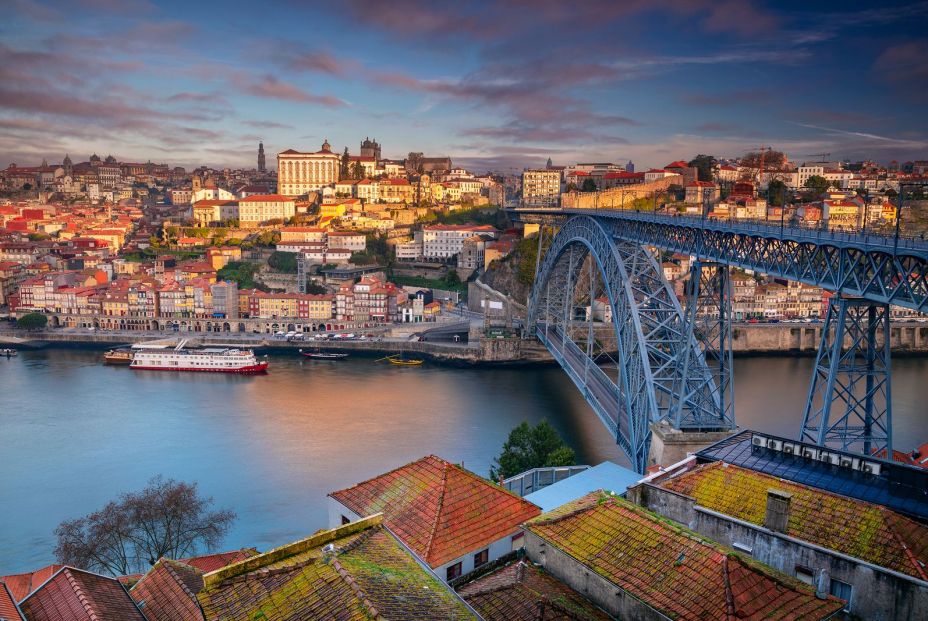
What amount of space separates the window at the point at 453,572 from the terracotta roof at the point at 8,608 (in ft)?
8.20

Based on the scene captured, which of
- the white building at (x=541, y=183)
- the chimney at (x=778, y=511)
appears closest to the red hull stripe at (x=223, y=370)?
the chimney at (x=778, y=511)

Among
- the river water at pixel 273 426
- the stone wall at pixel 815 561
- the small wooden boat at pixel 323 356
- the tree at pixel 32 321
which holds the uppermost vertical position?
the stone wall at pixel 815 561

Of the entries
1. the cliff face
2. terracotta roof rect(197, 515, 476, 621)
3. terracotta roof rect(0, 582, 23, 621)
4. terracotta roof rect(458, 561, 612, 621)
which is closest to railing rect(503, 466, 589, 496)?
terracotta roof rect(458, 561, 612, 621)

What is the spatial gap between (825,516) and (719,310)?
413 centimetres

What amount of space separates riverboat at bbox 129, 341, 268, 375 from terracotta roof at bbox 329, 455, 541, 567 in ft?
46.1

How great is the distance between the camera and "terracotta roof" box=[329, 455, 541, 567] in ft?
14.2

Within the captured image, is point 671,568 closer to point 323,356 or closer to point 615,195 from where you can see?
point 323,356

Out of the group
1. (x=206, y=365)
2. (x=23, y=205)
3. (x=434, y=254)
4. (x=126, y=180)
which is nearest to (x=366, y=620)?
(x=206, y=365)

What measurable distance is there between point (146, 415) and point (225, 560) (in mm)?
9638

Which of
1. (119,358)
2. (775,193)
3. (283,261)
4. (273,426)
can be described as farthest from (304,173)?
Answer: (273,426)

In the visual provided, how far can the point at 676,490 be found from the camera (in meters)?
4.61

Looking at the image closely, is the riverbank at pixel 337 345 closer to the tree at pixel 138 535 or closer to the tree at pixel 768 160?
the tree at pixel 138 535

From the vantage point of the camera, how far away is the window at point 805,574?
3.78 metres

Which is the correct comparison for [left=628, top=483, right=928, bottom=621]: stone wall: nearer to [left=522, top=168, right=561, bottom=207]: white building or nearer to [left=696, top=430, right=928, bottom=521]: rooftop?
[left=696, top=430, right=928, bottom=521]: rooftop
